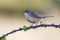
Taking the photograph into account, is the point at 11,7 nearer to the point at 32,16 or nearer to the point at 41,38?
the point at 41,38

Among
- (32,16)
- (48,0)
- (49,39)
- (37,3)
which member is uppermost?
(48,0)

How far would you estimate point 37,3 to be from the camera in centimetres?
167

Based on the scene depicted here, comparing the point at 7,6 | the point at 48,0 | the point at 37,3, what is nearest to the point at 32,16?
the point at 37,3

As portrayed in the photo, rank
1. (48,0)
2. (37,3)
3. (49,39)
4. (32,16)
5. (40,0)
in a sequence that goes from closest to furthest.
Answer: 1. (32,16)
2. (49,39)
3. (37,3)
4. (40,0)
5. (48,0)

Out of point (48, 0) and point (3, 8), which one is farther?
point (48, 0)

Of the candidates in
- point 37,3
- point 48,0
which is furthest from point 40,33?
point 48,0

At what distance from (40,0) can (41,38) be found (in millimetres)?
849

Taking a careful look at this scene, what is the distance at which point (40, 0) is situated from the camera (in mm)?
1789

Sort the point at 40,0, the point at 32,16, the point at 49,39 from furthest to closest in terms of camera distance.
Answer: the point at 40,0 → the point at 49,39 → the point at 32,16

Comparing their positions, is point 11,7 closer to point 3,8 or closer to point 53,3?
point 3,8

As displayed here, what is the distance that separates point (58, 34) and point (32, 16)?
39cm

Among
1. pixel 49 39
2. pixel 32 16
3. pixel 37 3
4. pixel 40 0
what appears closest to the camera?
pixel 32 16

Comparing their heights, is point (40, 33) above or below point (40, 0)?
below

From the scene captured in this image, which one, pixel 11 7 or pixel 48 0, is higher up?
pixel 48 0
